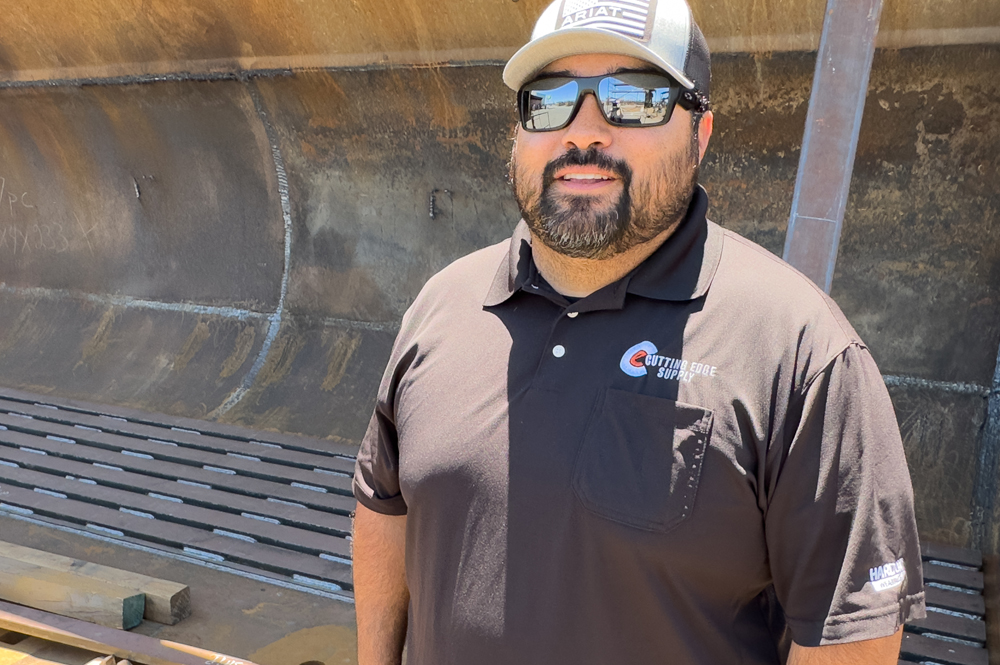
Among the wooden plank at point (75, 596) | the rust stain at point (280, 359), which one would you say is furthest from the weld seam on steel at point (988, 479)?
the rust stain at point (280, 359)

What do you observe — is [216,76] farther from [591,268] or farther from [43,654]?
[591,268]

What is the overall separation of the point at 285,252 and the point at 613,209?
4139mm

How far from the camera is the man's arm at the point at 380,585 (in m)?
1.45

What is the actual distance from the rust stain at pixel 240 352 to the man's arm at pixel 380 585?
359 centimetres

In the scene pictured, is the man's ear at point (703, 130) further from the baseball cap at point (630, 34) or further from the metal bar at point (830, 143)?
the metal bar at point (830, 143)

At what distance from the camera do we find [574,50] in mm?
1204

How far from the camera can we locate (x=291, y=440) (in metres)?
4.17

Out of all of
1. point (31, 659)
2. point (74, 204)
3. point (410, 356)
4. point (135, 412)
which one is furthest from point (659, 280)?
point (74, 204)

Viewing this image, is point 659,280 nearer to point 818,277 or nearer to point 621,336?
point 621,336

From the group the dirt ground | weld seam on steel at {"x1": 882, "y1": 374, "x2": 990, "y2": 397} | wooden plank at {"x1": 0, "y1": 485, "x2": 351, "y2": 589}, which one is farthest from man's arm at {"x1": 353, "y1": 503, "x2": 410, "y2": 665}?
weld seam on steel at {"x1": 882, "y1": 374, "x2": 990, "y2": 397}

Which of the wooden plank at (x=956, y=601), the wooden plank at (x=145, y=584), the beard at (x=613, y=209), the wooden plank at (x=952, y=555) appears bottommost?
the wooden plank at (x=145, y=584)

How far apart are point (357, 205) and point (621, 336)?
387 cm

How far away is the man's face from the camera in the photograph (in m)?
1.16

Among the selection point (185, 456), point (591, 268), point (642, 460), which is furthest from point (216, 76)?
point (642, 460)
